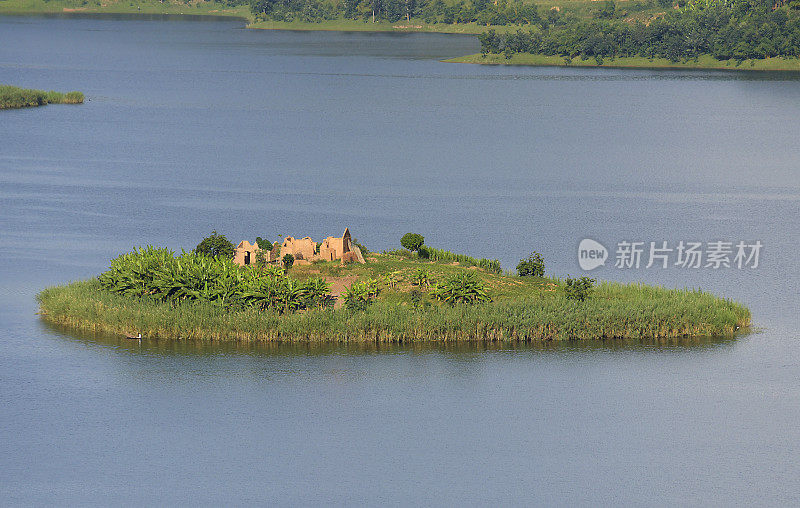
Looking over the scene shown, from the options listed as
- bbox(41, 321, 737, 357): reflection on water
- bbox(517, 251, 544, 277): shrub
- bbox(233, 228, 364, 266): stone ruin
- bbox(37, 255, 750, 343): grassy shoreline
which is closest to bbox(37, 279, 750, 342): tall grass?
bbox(37, 255, 750, 343): grassy shoreline

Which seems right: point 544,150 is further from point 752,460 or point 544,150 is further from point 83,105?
point 752,460

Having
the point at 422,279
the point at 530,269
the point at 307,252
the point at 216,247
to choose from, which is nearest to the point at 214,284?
the point at 216,247

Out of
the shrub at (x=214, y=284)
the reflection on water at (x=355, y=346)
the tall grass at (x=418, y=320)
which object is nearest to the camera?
the reflection on water at (x=355, y=346)

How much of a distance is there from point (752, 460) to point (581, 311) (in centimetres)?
1406

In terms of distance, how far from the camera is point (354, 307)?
5734 centimetres

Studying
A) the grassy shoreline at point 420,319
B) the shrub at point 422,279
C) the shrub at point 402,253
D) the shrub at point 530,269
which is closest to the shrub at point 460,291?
the grassy shoreline at point 420,319

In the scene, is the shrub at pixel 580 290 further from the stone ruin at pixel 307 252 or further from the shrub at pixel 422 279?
the stone ruin at pixel 307 252

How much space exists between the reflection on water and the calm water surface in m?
0.20

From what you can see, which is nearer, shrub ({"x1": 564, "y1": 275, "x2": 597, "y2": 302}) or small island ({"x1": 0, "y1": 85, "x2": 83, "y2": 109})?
shrub ({"x1": 564, "y1": 275, "x2": 597, "y2": 302})

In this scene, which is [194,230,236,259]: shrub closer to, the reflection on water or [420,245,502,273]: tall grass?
the reflection on water

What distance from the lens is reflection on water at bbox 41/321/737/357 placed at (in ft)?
183

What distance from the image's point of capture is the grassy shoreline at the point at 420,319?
5659cm

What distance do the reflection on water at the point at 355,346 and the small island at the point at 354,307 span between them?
13.6 inches

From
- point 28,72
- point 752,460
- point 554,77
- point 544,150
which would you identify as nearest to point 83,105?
point 28,72
